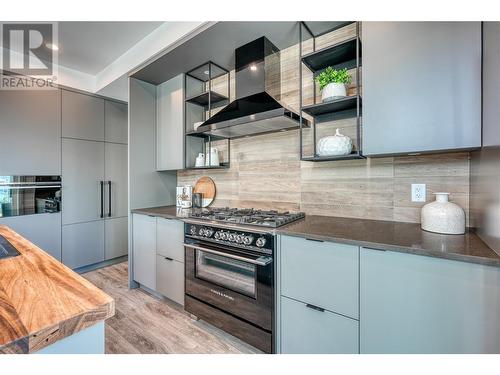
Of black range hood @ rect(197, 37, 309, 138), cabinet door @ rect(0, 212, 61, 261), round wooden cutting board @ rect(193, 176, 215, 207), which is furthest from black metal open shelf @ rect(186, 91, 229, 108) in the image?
cabinet door @ rect(0, 212, 61, 261)

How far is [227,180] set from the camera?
2.65 m

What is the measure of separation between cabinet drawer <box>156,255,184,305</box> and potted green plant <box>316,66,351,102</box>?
1.82 metres

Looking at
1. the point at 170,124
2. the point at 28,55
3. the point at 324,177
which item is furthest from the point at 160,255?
the point at 28,55

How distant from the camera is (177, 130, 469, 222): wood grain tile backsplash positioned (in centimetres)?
157

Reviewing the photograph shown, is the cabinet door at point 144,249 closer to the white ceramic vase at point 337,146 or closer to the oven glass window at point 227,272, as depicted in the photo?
the oven glass window at point 227,272

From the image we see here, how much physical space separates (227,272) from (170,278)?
763 millimetres

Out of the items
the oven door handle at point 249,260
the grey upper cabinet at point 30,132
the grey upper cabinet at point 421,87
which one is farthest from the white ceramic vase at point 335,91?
the grey upper cabinet at point 30,132

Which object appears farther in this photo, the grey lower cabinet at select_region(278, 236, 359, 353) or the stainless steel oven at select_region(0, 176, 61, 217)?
the stainless steel oven at select_region(0, 176, 61, 217)

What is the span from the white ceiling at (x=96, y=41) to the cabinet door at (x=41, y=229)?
1.83 metres

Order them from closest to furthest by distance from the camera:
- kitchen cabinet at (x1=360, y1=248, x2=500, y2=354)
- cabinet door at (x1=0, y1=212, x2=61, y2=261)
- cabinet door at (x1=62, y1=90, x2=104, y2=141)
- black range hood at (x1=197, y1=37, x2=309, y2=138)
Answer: kitchen cabinet at (x1=360, y1=248, x2=500, y2=354), black range hood at (x1=197, y1=37, x2=309, y2=138), cabinet door at (x1=0, y1=212, x2=61, y2=261), cabinet door at (x1=62, y1=90, x2=104, y2=141)

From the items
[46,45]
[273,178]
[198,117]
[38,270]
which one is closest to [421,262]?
[273,178]

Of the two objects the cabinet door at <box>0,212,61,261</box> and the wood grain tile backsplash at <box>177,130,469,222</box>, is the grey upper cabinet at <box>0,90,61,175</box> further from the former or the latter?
the wood grain tile backsplash at <box>177,130,469,222</box>

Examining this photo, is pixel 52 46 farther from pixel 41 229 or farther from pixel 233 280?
pixel 233 280

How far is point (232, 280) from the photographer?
175cm
